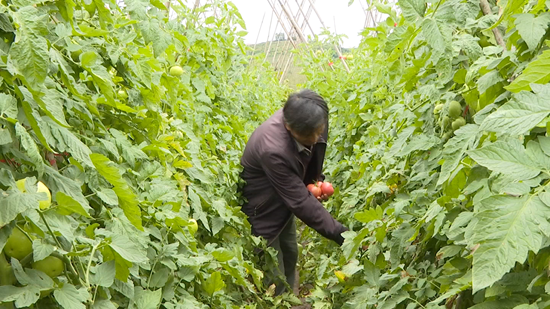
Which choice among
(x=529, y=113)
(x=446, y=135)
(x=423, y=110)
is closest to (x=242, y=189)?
(x=423, y=110)

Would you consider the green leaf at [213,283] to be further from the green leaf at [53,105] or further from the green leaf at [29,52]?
the green leaf at [29,52]

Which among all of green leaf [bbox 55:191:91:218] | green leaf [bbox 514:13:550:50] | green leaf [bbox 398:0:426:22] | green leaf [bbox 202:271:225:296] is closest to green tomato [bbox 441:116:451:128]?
green leaf [bbox 398:0:426:22]

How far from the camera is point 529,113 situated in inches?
31.3

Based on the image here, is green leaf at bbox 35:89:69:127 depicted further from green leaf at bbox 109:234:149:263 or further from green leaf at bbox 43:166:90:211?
green leaf at bbox 109:234:149:263

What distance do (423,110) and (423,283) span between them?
2.13 ft

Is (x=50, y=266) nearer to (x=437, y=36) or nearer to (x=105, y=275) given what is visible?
(x=105, y=275)

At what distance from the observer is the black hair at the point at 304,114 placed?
8.70ft

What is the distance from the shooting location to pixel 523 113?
2.62 feet

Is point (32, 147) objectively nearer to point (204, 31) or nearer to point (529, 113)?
point (529, 113)

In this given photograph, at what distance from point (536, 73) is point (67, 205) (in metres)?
0.83

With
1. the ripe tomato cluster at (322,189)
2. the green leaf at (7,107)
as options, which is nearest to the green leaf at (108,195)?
the green leaf at (7,107)

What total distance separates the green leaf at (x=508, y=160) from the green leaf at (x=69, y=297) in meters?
0.72

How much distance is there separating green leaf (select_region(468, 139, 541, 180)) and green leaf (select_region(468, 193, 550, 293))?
39 mm

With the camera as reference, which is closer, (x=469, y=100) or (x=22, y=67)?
(x=22, y=67)
